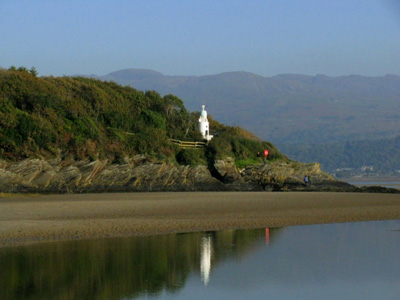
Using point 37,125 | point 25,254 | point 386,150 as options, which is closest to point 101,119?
point 37,125

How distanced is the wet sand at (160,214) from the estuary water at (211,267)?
1324 millimetres

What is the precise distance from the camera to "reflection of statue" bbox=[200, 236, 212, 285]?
13680mm

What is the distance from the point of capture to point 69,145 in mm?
40188

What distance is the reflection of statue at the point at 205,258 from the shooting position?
539 inches

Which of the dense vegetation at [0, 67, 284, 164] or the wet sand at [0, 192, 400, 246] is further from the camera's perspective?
the dense vegetation at [0, 67, 284, 164]

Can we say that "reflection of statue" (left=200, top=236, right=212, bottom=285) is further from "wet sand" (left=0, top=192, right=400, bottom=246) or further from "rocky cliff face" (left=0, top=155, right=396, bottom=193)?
"rocky cliff face" (left=0, top=155, right=396, bottom=193)

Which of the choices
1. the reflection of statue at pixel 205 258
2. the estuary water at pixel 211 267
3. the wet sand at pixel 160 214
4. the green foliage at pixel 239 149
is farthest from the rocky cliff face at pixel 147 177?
the reflection of statue at pixel 205 258

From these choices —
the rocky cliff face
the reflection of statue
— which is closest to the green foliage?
the rocky cliff face

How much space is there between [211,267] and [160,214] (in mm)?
9167

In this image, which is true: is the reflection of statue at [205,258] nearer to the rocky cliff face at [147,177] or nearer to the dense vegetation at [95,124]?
the rocky cliff face at [147,177]

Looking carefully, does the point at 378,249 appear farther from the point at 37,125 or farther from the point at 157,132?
the point at 157,132

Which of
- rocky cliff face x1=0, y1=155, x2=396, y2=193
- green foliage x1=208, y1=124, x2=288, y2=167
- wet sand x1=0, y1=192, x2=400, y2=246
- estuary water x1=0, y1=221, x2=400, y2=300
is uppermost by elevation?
green foliage x1=208, y1=124, x2=288, y2=167

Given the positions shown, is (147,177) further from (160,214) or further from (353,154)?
(353,154)

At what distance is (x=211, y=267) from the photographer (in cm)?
1452
